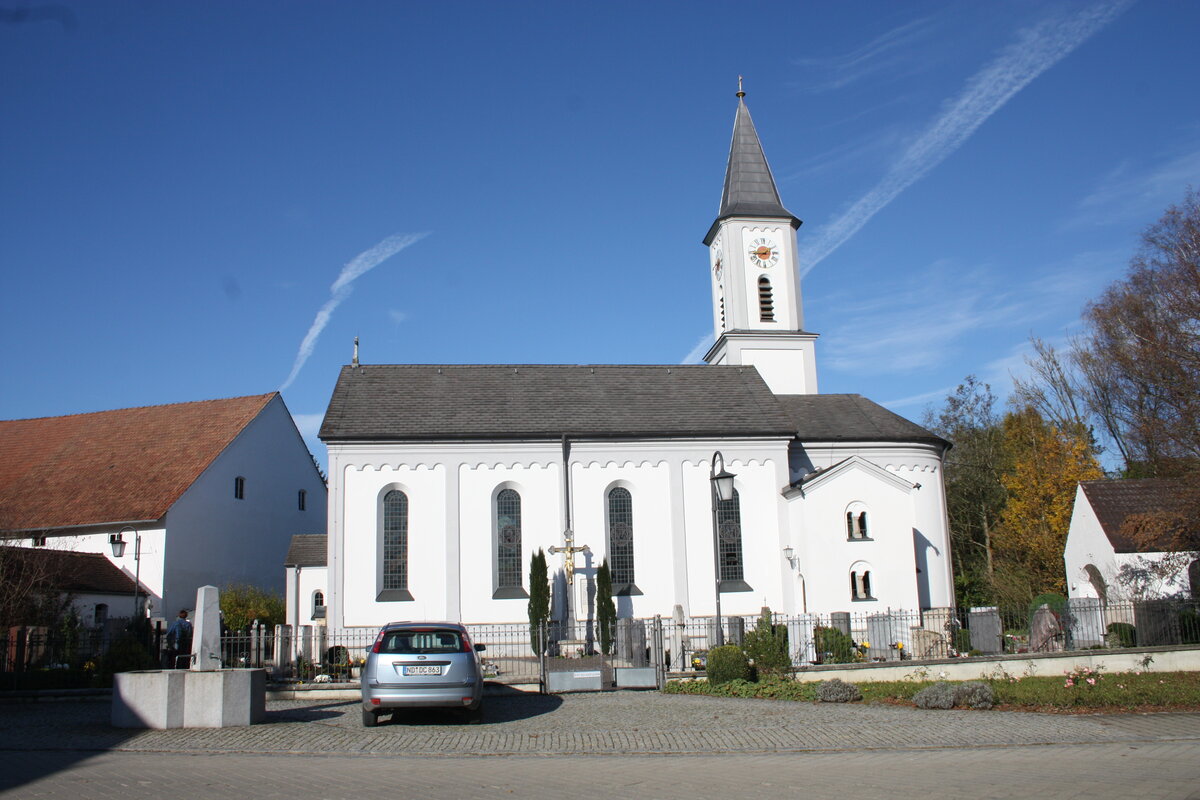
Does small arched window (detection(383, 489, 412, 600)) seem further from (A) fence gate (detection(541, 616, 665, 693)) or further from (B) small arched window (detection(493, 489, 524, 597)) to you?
(A) fence gate (detection(541, 616, 665, 693))

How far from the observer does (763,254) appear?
37500 millimetres

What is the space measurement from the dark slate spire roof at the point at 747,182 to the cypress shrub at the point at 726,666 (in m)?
22.7

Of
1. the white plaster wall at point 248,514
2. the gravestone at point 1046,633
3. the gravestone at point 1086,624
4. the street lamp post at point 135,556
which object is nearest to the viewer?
the gravestone at point 1046,633

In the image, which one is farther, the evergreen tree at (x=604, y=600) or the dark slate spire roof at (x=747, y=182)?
the dark slate spire roof at (x=747, y=182)

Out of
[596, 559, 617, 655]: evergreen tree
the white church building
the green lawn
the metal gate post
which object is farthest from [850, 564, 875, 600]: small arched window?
the metal gate post

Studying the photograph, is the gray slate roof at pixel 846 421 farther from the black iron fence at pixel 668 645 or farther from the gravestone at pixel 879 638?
the gravestone at pixel 879 638

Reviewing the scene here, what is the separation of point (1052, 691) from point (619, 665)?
9.67m

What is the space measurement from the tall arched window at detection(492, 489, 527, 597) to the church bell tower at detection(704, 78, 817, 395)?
11394mm

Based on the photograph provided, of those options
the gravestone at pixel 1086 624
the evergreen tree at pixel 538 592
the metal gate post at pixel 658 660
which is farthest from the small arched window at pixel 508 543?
the gravestone at pixel 1086 624

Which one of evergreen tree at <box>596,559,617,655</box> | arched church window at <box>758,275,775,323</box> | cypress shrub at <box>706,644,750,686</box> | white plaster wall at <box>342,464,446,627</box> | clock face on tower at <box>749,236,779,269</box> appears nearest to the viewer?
cypress shrub at <box>706,644,750,686</box>

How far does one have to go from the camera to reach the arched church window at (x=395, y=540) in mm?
28359

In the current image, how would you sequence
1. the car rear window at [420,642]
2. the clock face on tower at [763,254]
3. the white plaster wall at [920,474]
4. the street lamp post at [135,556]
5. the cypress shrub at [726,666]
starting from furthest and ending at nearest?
the clock face on tower at [763,254] < the street lamp post at [135,556] < the white plaster wall at [920,474] < the cypress shrub at [726,666] < the car rear window at [420,642]

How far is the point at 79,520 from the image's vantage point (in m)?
33.5

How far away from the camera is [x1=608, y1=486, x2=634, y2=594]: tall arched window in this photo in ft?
96.3
